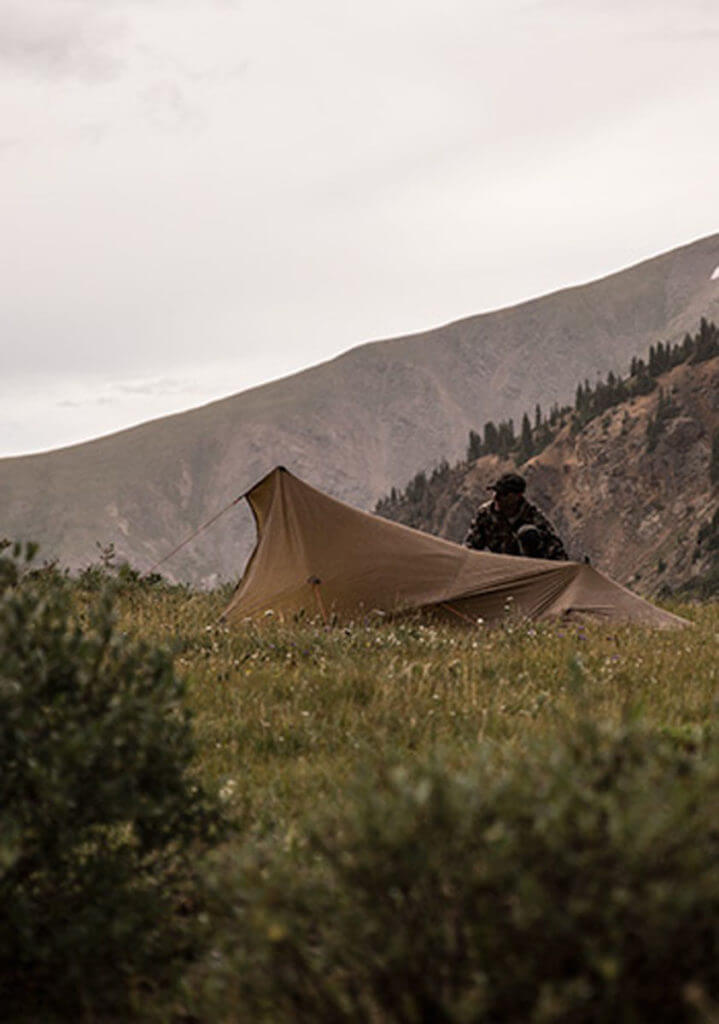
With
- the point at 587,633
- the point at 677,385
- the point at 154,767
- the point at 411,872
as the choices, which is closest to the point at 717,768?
the point at 411,872

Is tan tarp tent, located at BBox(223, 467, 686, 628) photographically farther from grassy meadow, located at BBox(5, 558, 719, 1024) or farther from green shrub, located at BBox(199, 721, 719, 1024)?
green shrub, located at BBox(199, 721, 719, 1024)

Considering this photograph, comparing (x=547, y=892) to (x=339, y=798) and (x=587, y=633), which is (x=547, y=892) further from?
(x=587, y=633)

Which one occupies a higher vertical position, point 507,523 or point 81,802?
point 81,802

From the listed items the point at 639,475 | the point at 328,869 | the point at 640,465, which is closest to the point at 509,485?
the point at 328,869

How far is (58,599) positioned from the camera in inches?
150

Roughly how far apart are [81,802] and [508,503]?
39.9 feet

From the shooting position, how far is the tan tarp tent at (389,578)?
456 inches

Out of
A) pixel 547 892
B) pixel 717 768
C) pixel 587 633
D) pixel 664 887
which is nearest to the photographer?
pixel 664 887

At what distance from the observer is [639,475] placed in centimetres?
17738

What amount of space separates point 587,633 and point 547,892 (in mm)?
7995

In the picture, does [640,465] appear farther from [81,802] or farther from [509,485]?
[81,802]

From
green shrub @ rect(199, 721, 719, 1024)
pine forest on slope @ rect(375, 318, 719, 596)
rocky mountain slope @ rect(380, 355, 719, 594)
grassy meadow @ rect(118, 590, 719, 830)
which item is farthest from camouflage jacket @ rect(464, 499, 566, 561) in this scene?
rocky mountain slope @ rect(380, 355, 719, 594)

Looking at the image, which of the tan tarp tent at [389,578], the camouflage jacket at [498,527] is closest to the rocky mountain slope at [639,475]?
the camouflage jacket at [498,527]

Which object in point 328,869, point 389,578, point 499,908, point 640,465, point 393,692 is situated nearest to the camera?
point 499,908
